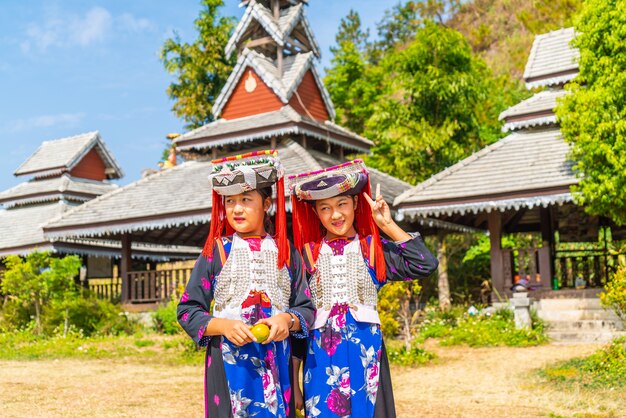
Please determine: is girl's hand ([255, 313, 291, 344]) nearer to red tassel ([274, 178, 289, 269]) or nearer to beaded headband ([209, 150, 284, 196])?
red tassel ([274, 178, 289, 269])

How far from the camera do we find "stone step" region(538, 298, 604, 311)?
14.1m

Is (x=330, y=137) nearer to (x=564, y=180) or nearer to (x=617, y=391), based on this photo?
(x=564, y=180)

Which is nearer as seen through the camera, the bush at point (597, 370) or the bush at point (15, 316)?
the bush at point (597, 370)

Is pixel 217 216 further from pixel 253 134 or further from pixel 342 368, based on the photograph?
pixel 253 134

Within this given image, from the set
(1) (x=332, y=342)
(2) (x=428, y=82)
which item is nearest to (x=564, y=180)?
(2) (x=428, y=82)

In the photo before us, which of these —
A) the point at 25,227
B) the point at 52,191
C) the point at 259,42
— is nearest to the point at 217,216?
the point at 259,42

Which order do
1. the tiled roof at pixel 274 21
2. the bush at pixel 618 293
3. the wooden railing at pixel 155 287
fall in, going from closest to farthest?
the bush at pixel 618 293, the wooden railing at pixel 155 287, the tiled roof at pixel 274 21

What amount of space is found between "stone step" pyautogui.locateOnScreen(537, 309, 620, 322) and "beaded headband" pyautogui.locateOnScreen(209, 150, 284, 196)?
1128cm

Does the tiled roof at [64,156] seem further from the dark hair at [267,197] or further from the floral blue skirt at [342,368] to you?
the floral blue skirt at [342,368]

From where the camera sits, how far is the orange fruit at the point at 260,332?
350 centimetres

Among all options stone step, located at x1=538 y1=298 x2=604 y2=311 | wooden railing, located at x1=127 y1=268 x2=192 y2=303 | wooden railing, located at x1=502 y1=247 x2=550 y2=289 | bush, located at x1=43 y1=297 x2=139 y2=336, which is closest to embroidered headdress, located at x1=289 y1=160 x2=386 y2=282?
stone step, located at x1=538 y1=298 x2=604 y2=311

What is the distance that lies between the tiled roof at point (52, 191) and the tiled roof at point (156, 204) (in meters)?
7.59

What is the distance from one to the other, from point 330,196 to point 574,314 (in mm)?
11174

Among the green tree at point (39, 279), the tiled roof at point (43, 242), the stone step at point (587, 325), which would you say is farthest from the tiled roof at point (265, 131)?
the stone step at point (587, 325)
